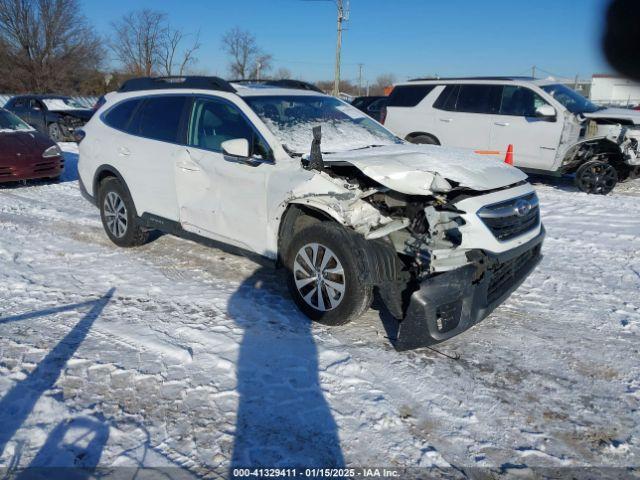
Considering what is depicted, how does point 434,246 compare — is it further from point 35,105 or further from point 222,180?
point 35,105

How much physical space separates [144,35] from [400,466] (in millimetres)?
39526

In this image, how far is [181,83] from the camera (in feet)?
17.6

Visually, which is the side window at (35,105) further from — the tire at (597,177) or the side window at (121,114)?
Answer: the tire at (597,177)

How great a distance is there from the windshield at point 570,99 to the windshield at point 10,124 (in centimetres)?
1011

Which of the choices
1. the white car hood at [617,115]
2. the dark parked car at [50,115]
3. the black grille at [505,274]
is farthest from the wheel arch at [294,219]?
the dark parked car at [50,115]

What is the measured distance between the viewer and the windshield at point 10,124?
1005 centimetres

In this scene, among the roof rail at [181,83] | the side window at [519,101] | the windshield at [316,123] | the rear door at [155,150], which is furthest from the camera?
Answer: the side window at [519,101]

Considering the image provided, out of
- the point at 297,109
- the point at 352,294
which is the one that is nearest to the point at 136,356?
the point at 352,294

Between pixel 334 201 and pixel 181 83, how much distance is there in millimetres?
2552

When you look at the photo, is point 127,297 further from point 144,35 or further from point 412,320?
point 144,35

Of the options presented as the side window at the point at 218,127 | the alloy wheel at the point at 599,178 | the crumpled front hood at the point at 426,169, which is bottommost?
the alloy wheel at the point at 599,178

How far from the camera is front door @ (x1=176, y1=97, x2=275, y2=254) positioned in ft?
14.3

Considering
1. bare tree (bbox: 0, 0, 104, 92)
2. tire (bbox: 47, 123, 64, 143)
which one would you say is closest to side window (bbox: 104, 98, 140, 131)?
tire (bbox: 47, 123, 64, 143)

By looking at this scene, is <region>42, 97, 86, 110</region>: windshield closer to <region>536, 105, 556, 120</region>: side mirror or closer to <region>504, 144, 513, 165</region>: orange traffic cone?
<region>504, 144, 513, 165</region>: orange traffic cone
